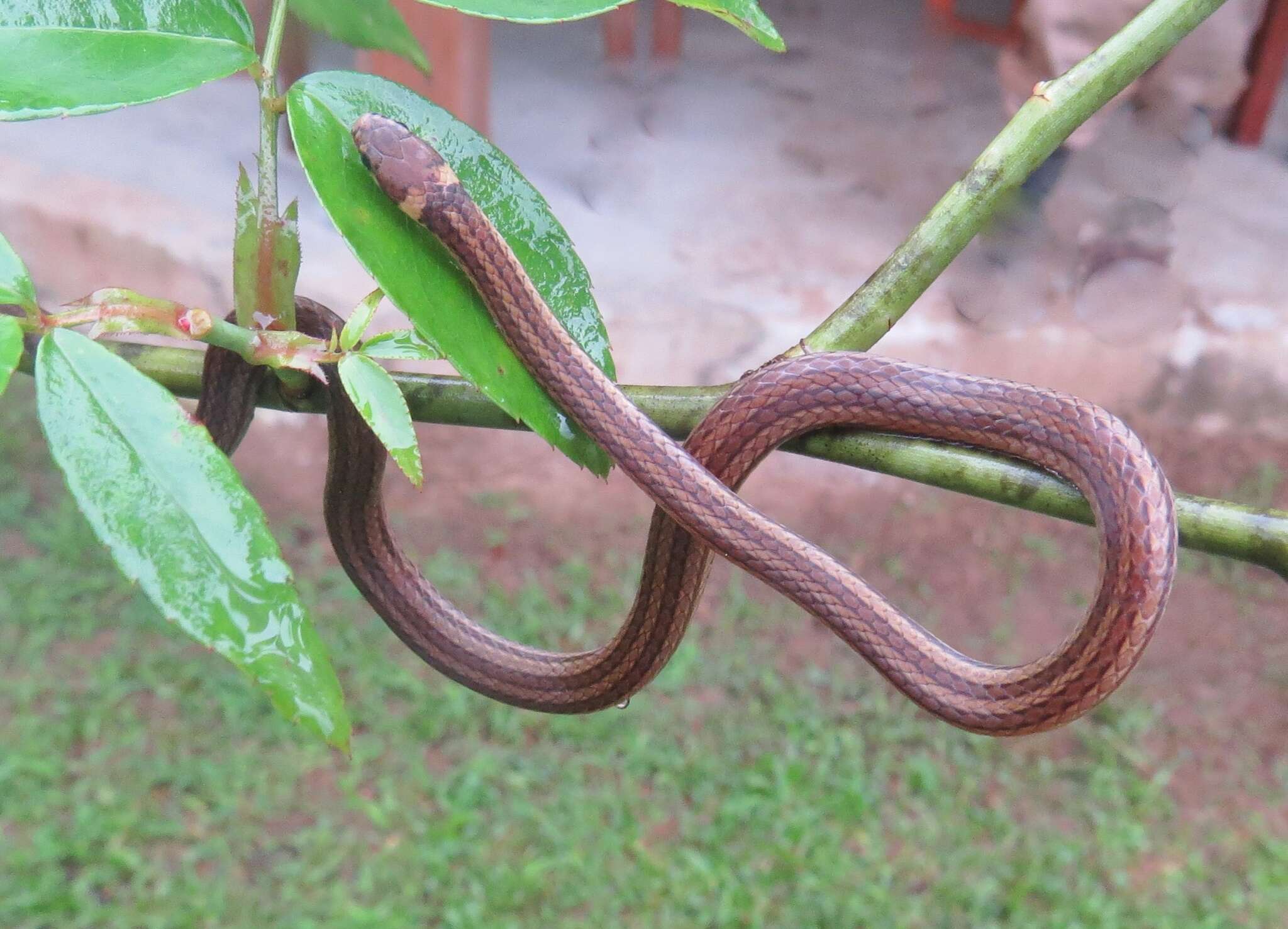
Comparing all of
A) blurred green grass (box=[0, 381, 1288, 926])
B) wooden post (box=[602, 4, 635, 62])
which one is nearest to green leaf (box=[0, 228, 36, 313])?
blurred green grass (box=[0, 381, 1288, 926])

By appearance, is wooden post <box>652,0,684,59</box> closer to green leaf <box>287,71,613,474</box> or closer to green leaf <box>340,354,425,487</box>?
green leaf <box>287,71,613,474</box>

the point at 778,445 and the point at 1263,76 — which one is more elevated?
the point at 778,445

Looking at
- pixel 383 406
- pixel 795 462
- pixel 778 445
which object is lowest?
pixel 795 462

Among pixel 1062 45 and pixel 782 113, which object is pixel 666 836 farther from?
pixel 782 113

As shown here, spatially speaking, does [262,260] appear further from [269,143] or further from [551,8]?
[551,8]

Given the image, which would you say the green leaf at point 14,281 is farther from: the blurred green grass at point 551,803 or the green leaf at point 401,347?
the blurred green grass at point 551,803

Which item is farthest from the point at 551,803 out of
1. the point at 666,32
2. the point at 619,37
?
the point at 666,32

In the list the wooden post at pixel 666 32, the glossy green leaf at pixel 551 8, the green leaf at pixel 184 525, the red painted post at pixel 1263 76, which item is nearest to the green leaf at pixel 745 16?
the glossy green leaf at pixel 551 8
